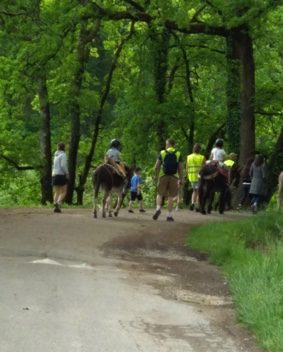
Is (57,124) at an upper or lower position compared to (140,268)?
upper

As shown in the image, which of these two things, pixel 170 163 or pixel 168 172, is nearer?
pixel 170 163

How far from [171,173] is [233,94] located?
379 inches

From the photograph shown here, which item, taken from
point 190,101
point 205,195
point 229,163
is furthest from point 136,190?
point 190,101

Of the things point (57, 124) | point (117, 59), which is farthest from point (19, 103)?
point (117, 59)

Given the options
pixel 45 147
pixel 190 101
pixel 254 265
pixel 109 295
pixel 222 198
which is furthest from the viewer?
pixel 190 101

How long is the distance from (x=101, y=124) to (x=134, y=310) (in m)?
32.7

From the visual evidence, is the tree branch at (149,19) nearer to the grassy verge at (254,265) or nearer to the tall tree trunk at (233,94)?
the tall tree trunk at (233,94)

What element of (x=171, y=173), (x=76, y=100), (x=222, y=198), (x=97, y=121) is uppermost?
(x=76, y=100)

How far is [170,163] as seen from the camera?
18.9 metres

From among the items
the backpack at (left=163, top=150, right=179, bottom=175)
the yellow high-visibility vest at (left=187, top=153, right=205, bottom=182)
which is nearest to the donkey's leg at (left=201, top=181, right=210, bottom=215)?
the yellow high-visibility vest at (left=187, top=153, right=205, bottom=182)

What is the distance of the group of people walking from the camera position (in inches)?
749

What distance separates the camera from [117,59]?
3650 centimetres

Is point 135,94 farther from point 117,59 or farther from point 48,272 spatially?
point 48,272

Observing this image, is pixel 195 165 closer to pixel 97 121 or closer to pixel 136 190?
pixel 136 190
